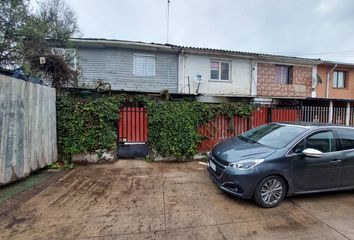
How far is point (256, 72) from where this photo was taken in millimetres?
13539

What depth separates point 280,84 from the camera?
14.1 meters

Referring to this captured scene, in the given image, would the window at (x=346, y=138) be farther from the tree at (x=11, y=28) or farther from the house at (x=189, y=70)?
the tree at (x=11, y=28)

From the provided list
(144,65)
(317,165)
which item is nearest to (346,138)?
(317,165)

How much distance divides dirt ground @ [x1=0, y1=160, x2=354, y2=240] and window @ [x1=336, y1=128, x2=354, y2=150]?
1.08m

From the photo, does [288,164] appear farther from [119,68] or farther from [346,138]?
[119,68]

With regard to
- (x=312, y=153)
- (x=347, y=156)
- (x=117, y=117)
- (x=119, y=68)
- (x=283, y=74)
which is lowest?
(x=347, y=156)

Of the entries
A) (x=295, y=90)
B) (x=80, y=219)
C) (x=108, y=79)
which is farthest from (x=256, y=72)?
(x=80, y=219)

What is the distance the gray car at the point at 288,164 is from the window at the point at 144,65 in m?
8.01

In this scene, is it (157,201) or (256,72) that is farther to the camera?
(256,72)

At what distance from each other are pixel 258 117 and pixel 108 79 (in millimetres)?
7319

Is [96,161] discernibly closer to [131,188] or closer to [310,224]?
[131,188]

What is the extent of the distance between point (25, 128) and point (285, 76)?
13.9m

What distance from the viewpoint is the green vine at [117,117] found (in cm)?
685

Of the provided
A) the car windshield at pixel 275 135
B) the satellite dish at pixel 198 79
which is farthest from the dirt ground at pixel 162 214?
the satellite dish at pixel 198 79
